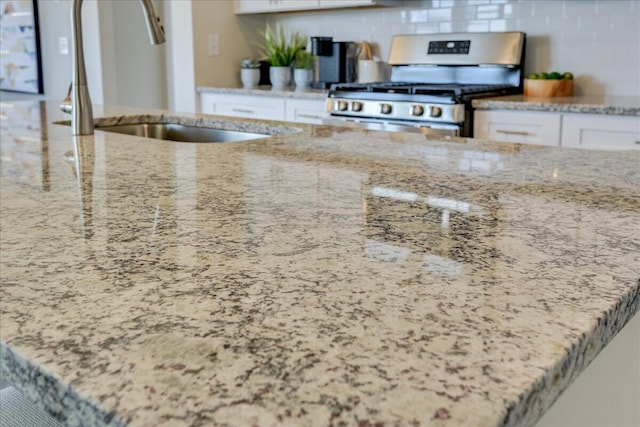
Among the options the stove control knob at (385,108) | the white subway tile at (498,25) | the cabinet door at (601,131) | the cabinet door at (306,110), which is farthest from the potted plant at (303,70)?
the cabinet door at (601,131)

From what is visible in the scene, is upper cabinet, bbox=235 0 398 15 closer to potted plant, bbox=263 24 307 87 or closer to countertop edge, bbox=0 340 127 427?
potted plant, bbox=263 24 307 87

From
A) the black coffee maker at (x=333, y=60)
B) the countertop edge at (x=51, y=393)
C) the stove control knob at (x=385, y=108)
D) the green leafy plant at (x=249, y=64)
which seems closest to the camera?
the countertop edge at (x=51, y=393)

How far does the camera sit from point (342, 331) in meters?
0.52

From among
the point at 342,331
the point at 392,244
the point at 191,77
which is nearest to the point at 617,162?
the point at 392,244

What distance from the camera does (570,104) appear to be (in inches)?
111

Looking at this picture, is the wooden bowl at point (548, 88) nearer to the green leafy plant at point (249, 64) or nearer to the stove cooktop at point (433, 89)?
the stove cooktop at point (433, 89)

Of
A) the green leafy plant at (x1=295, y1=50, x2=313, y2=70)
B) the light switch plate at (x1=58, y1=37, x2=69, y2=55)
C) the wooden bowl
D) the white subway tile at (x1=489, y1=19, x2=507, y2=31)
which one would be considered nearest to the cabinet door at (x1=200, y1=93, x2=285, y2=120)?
the green leafy plant at (x1=295, y1=50, x2=313, y2=70)

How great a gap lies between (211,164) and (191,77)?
3.19m

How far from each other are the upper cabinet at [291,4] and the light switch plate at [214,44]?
23cm

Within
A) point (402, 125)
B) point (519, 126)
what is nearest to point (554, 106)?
point (519, 126)

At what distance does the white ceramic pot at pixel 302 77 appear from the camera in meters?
4.21

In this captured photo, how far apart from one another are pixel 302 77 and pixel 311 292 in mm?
3723

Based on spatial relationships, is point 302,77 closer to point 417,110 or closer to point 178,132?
point 417,110

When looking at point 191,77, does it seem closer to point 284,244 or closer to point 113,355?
point 284,244
